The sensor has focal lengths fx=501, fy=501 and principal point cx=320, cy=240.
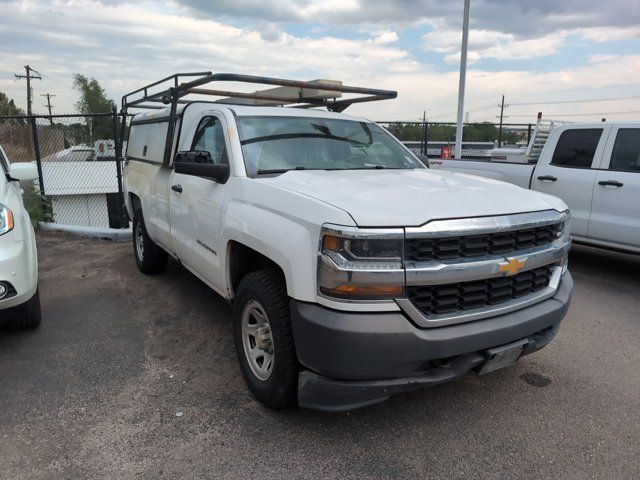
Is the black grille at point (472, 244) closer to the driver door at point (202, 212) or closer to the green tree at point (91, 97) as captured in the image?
the driver door at point (202, 212)

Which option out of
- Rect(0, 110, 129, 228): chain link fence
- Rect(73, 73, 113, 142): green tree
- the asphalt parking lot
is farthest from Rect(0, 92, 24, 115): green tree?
the asphalt parking lot

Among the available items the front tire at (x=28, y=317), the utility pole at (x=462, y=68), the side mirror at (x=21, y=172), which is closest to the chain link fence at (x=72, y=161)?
the side mirror at (x=21, y=172)

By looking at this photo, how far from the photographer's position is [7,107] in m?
58.2

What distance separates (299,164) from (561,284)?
78.0 inches

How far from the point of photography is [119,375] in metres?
3.67

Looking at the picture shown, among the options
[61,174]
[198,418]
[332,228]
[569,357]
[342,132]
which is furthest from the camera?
[61,174]

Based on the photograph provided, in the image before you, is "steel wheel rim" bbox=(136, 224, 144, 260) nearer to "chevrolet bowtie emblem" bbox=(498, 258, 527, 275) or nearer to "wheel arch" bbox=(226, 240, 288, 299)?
"wheel arch" bbox=(226, 240, 288, 299)

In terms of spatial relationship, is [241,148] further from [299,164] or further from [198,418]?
[198,418]

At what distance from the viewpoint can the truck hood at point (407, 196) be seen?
2.56 meters

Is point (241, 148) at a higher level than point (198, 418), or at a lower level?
higher

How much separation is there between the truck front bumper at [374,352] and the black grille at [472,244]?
0.33 meters

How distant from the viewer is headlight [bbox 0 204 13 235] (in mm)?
3796

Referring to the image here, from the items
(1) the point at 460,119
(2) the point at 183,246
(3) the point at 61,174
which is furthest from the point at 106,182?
(2) the point at 183,246

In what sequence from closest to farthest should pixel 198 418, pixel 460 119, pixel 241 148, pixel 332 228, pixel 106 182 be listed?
pixel 332 228, pixel 198 418, pixel 241 148, pixel 460 119, pixel 106 182
